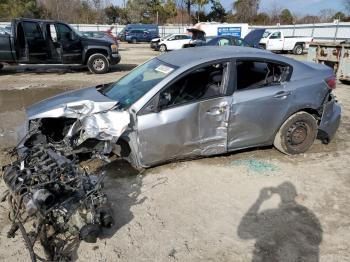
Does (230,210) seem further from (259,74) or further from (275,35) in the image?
(275,35)

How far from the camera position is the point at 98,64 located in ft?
44.8

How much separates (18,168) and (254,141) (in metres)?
3.00

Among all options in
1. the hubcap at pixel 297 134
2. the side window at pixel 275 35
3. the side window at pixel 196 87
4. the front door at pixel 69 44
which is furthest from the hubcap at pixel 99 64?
the side window at pixel 275 35

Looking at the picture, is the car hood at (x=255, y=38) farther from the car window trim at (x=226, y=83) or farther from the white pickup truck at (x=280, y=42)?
the car window trim at (x=226, y=83)

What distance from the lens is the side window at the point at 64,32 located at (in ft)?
41.3

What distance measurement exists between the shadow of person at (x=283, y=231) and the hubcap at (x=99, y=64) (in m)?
10.9

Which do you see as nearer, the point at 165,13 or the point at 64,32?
the point at 64,32

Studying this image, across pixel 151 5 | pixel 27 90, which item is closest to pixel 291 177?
pixel 27 90

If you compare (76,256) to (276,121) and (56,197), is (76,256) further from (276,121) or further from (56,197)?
(276,121)

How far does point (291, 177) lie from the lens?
4.48 metres

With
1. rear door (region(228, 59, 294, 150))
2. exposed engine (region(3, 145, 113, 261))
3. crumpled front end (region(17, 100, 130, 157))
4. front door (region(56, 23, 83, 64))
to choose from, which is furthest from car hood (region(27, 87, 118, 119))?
front door (region(56, 23, 83, 64))

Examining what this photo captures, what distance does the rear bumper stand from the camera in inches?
202

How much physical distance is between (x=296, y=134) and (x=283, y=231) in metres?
1.96

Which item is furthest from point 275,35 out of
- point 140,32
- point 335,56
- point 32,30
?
point 32,30
